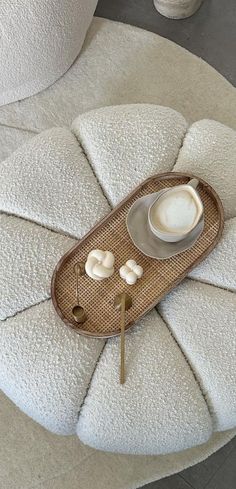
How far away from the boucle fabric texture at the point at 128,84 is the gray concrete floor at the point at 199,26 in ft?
0.26

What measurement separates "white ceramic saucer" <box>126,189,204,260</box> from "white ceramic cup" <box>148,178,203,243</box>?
12mm

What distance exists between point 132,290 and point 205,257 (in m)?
0.13

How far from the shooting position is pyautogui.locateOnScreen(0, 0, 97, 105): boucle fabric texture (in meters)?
1.26

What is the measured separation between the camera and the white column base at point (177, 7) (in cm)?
159

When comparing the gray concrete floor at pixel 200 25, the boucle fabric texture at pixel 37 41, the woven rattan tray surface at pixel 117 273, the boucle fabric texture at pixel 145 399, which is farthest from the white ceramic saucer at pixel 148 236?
the gray concrete floor at pixel 200 25

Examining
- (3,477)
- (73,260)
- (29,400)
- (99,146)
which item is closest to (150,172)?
(99,146)

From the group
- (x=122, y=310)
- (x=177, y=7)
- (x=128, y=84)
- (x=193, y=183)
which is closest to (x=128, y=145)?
(x=193, y=183)

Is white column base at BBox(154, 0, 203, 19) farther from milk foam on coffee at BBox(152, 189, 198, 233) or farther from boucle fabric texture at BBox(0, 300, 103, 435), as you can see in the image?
boucle fabric texture at BBox(0, 300, 103, 435)

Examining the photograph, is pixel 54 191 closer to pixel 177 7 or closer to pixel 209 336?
pixel 209 336

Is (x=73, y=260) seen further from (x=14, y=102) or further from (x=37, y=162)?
(x=14, y=102)

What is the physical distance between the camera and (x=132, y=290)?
1.01 metres

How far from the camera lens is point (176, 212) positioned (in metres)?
1.02

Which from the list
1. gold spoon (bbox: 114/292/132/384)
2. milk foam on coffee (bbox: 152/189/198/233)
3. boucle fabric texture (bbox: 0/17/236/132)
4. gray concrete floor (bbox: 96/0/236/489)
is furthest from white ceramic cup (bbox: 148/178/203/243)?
gray concrete floor (bbox: 96/0/236/489)

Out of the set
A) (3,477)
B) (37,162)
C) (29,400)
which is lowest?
(3,477)
